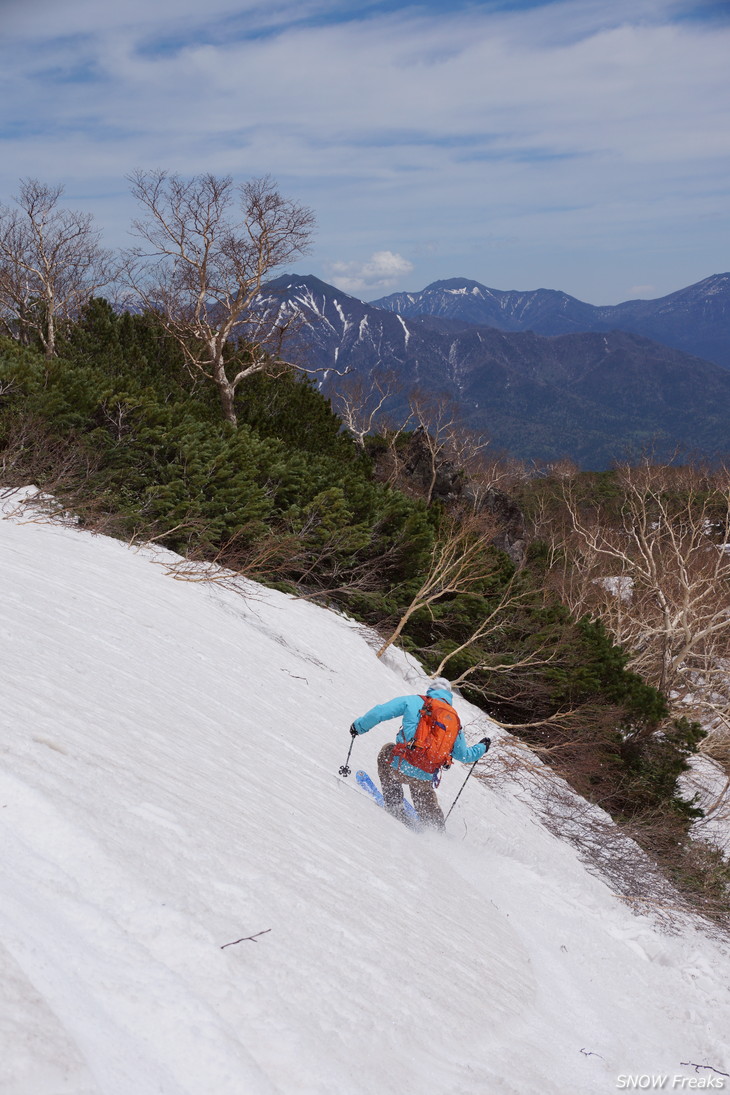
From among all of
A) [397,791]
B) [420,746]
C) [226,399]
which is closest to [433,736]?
→ [420,746]

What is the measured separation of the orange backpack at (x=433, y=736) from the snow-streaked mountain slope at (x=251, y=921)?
0.57 meters

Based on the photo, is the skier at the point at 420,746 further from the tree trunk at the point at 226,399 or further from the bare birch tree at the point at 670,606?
the tree trunk at the point at 226,399

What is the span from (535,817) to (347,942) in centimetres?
696

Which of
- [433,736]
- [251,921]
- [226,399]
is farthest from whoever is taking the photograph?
[226,399]

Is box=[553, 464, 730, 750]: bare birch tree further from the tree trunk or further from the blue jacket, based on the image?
the blue jacket

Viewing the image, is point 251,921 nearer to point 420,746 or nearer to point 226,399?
point 420,746

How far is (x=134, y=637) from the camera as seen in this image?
6.49 metres

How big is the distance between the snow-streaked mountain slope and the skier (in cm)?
40

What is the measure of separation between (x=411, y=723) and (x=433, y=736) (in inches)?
8.9

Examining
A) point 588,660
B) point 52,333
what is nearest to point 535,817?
point 588,660

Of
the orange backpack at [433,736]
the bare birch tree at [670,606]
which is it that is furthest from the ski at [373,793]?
the bare birch tree at [670,606]

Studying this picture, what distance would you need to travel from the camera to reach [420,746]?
5.75 m

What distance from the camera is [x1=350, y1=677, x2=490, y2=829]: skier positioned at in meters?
5.76

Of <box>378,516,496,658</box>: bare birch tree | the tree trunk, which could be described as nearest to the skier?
<box>378,516,496,658</box>: bare birch tree
